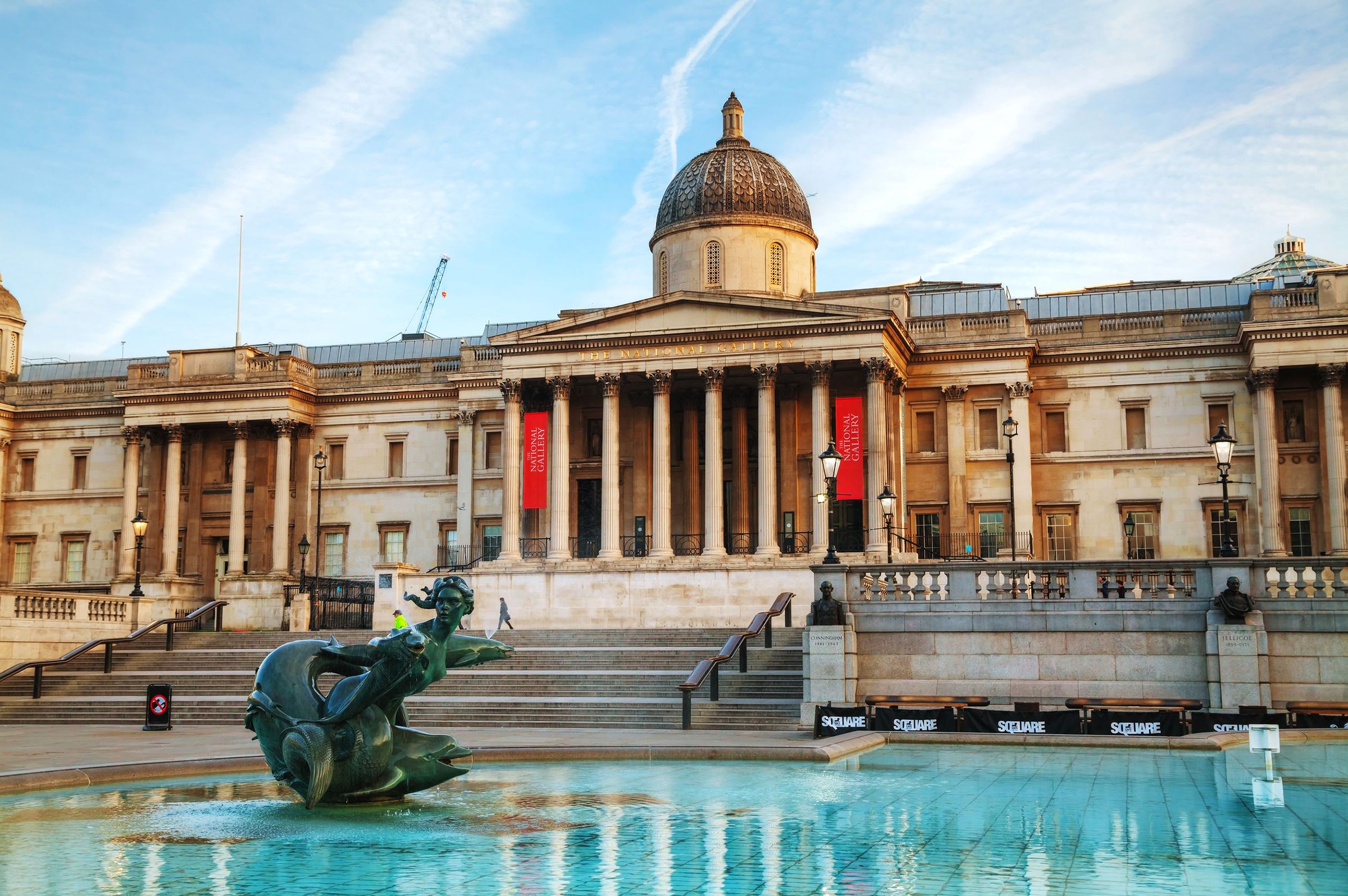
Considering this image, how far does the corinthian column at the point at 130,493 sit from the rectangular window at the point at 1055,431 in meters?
35.3

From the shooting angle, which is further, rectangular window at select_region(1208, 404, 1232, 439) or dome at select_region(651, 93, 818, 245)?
dome at select_region(651, 93, 818, 245)

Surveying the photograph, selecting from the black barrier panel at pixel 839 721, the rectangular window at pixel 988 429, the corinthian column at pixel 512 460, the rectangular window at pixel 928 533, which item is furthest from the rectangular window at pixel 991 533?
the black barrier panel at pixel 839 721

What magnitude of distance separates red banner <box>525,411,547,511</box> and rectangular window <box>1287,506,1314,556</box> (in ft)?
81.4

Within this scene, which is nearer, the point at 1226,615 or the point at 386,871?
the point at 386,871

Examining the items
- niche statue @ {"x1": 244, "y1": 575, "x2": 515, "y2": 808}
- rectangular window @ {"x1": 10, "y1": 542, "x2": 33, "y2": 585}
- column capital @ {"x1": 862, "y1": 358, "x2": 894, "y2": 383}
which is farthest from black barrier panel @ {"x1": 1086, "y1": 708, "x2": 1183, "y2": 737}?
rectangular window @ {"x1": 10, "y1": 542, "x2": 33, "y2": 585}

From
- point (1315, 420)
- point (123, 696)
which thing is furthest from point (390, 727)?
point (1315, 420)

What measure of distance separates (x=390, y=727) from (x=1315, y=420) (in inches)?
1568

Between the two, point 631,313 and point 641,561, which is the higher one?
point 631,313

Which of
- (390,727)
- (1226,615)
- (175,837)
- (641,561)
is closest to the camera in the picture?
(175,837)

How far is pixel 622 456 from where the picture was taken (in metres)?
49.0

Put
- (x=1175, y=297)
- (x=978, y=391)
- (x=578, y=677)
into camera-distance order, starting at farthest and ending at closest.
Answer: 1. (x=1175, y=297)
2. (x=978, y=391)
3. (x=578, y=677)

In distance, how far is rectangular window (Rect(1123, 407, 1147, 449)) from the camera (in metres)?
48.1

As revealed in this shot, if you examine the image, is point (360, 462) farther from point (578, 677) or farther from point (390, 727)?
point (390, 727)

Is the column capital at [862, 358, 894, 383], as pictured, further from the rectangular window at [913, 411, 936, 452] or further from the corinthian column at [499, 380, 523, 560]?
the corinthian column at [499, 380, 523, 560]
